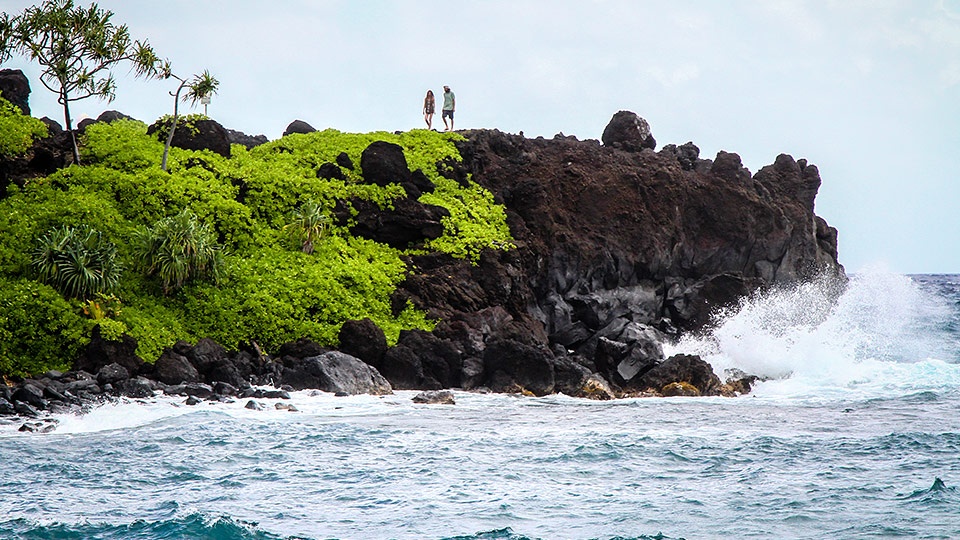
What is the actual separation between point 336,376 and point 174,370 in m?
4.17

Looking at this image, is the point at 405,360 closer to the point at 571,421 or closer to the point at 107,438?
the point at 571,421

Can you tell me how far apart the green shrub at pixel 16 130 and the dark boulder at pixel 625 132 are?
81.4 feet

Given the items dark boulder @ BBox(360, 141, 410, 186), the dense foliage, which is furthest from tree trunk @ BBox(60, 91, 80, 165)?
dark boulder @ BBox(360, 141, 410, 186)

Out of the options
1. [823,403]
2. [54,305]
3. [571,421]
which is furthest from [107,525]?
[823,403]

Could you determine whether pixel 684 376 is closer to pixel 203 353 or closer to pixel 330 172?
pixel 203 353

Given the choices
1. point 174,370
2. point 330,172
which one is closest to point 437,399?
point 174,370

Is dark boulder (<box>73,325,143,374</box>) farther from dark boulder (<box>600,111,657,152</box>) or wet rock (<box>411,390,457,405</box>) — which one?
dark boulder (<box>600,111,657,152</box>)

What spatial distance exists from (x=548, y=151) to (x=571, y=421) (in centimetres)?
2274

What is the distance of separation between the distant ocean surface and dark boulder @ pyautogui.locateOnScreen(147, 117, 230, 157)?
16402 millimetres

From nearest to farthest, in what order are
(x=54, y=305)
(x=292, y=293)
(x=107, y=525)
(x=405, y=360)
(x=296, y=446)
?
1. (x=107, y=525)
2. (x=296, y=446)
3. (x=54, y=305)
4. (x=405, y=360)
5. (x=292, y=293)

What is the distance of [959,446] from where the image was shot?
62.2 ft

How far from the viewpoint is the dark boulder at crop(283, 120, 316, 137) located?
43.9m

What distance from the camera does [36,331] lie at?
24.6 m

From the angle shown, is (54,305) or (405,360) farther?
(405,360)
